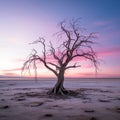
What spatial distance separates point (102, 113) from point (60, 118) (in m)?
2.92

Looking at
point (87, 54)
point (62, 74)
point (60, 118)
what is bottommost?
point (60, 118)

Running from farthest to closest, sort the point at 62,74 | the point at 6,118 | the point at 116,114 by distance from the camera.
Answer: the point at 62,74 < the point at 116,114 < the point at 6,118

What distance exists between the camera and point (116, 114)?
12.2m

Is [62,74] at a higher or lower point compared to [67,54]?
lower

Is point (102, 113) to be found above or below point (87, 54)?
below

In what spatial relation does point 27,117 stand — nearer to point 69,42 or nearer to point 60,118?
point 60,118

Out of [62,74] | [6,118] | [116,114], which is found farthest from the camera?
[62,74]

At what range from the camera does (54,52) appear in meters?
25.7

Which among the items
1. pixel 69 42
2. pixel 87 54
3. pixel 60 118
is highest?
pixel 69 42

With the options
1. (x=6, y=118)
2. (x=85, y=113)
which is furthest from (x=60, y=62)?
(x=6, y=118)

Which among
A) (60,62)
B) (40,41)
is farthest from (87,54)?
(40,41)

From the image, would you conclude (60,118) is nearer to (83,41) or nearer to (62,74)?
(62,74)

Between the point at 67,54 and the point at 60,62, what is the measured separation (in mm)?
1317

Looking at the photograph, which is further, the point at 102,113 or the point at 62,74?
the point at 62,74
